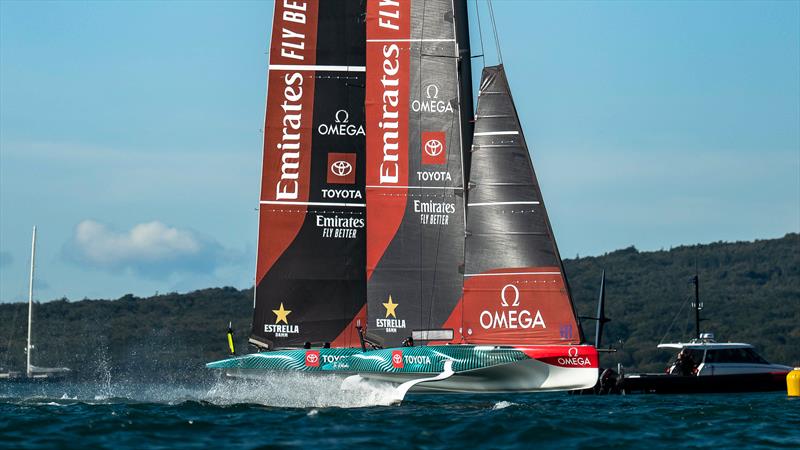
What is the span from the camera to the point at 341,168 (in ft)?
124

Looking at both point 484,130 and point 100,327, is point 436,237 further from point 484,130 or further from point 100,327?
point 100,327

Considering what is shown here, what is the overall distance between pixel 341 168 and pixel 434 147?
2.90 m

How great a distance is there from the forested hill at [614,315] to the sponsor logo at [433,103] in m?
43.6

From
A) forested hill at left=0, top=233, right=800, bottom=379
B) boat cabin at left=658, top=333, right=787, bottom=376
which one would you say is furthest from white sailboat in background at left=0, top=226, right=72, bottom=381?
boat cabin at left=658, top=333, right=787, bottom=376

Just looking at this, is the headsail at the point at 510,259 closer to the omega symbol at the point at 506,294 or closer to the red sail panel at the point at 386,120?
the omega symbol at the point at 506,294

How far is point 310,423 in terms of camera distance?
28750mm

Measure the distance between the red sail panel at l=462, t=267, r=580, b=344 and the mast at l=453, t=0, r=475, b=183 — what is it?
3153mm

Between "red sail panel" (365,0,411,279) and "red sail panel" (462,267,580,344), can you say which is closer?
"red sail panel" (462,267,580,344)

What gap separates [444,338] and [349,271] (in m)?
3.43

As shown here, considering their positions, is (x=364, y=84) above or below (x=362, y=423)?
above

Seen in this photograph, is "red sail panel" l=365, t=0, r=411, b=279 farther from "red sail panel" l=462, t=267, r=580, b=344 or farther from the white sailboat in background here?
the white sailboat in background

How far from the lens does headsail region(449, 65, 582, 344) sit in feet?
111

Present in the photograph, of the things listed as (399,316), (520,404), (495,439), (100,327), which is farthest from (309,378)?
(100,327)

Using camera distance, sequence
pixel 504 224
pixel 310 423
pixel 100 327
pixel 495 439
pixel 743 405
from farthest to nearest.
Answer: pixel 100 327 → pixel 743 405 → pixel 504 224 → pixel 310 423 → pixel 495 439
